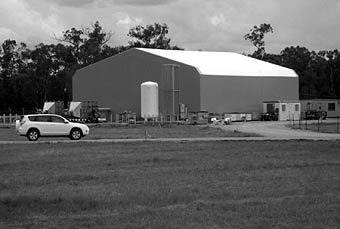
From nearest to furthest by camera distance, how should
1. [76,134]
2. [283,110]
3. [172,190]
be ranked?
[172,190] → [76,134] → [283,110]

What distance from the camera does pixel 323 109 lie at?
88188 millimetres

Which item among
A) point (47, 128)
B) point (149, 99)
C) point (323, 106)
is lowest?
point (47, 128)

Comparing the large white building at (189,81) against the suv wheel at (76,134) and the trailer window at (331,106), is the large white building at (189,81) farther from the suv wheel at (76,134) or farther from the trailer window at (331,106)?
the suv wheel at (76,134)

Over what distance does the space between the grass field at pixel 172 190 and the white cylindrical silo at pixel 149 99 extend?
47.1 metres

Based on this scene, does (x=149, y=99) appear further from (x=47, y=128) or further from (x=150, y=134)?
(x=47, y=128)

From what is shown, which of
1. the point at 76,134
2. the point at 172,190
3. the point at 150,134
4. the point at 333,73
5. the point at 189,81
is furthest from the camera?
the point at 333,73

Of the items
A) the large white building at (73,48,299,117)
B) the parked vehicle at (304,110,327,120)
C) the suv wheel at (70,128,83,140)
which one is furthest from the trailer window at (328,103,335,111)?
the suv wheel at (70,128,83,140)

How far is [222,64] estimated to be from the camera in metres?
80.8

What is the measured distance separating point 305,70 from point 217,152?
93.3 metres

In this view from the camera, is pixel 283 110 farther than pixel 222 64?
No

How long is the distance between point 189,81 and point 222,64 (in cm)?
817

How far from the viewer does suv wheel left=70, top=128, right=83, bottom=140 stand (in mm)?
40156

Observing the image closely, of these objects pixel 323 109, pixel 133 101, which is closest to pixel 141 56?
pixel 133 101

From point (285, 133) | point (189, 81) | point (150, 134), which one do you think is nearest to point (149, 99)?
point (189, 81)
